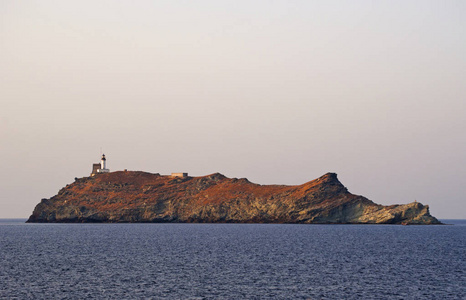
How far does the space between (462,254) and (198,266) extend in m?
47.3

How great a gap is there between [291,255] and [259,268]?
1764cm

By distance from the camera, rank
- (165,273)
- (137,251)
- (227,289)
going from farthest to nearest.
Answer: (137,251) < (165,273) < (227,289)

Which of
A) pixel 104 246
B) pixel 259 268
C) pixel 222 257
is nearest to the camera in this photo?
pixel 259 268

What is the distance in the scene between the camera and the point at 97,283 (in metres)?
53.7

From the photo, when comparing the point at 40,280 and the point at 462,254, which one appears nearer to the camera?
the point at 40,280

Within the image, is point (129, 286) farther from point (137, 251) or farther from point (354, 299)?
point (137, 251)

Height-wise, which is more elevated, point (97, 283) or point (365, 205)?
point (365, 205)

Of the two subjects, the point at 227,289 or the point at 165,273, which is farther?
the point at 165,273

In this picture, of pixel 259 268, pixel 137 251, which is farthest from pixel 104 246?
pixel 259 268

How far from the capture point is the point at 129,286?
2046 inches

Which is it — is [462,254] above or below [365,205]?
below

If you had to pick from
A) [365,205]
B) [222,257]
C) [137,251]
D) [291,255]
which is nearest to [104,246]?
[137,251]

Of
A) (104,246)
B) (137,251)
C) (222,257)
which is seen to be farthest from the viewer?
(104,246)

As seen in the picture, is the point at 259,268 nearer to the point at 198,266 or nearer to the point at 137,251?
the point at 198,266
